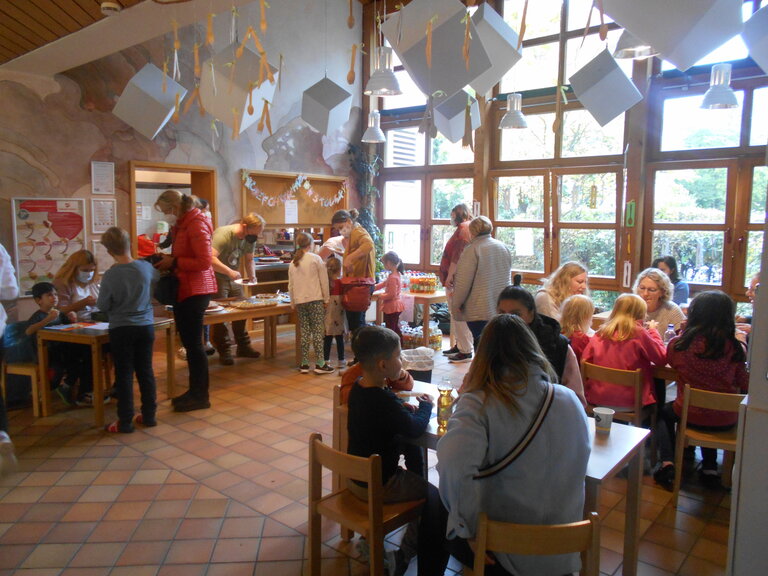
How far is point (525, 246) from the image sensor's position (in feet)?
25.2

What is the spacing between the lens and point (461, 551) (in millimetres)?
1921

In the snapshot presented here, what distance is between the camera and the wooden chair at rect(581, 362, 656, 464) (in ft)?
10.8

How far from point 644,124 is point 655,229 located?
1.18 meters

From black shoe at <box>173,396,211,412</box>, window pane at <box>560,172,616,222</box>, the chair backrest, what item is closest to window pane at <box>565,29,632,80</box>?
window pane at <box>560,172,616,222</box>

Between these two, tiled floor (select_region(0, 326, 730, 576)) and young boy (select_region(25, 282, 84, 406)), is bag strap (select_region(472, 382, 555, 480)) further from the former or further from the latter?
young boy (select_region(25, 282, 84, 406))

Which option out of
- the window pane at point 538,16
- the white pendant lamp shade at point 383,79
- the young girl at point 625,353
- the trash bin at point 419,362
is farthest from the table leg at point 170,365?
the window pane at point 538,16

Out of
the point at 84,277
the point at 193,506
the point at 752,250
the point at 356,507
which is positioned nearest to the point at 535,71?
the point at 752,250

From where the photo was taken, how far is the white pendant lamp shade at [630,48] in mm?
3068

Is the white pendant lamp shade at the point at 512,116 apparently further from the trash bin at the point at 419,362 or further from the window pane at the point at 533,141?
the window pane at the point at 533,141

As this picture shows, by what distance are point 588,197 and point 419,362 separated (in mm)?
4645

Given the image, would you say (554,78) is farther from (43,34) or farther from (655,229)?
(43,34)

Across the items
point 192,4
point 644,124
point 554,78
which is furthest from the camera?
point 554,78

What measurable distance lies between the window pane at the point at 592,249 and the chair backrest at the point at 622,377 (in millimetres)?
3954

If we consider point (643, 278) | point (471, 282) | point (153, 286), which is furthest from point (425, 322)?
point (153, 286)
